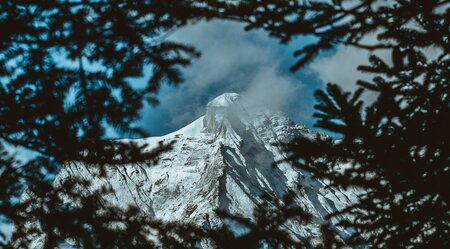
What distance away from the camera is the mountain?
138 metres

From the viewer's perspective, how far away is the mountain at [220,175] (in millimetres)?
138250

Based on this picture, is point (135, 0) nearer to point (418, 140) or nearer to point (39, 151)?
point (39, 151)

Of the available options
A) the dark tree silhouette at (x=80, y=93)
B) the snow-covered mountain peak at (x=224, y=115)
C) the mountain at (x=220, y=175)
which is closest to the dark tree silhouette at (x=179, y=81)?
the dark tree silhouette at (x=80, y=93)

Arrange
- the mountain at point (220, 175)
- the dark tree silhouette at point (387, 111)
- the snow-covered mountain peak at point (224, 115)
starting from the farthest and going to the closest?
the snow-covered mountain peak at point (224, 115) → the mountain at point (220, 175) → the dark tree silhouette at point (387, 111)

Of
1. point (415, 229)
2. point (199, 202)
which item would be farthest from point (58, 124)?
point (199, 202)

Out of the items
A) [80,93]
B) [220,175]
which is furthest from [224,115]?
[80,93]

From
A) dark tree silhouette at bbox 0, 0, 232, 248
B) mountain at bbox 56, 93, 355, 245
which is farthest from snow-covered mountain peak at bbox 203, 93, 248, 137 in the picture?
dark tree silhouette at bbox 0, 0, 232, 248

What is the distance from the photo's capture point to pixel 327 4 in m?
2.65

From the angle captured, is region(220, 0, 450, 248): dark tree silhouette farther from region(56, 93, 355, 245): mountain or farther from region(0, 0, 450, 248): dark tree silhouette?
region(56, 93, 355, 245): mountain

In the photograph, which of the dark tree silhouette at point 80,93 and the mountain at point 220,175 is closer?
the dark tree silhouette at point 80,93

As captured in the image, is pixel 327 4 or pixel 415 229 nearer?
pixel 327 4

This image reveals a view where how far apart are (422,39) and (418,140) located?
92 centimetres

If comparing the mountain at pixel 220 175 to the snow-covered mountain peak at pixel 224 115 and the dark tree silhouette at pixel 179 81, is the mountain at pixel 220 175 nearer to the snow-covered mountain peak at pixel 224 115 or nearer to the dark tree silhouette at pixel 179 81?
the snow-covered mountain peak at pixel 224 115

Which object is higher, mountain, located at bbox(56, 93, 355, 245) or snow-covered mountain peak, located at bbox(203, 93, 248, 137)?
snow-covered mountain peak, located at bbox(203, 93, 248, 137)
